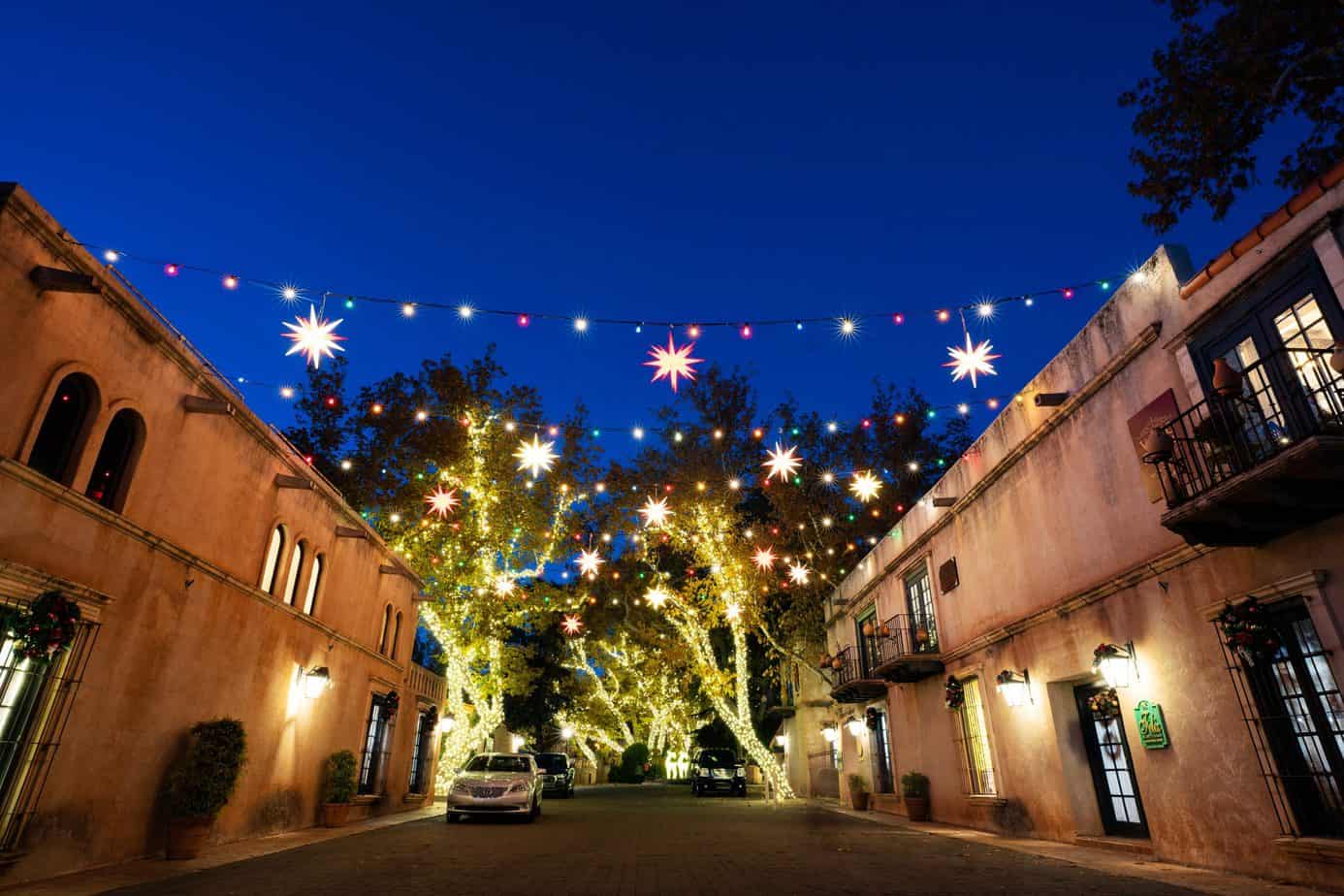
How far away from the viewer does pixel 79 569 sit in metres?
7.66

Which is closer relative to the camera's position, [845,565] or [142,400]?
[142,400]

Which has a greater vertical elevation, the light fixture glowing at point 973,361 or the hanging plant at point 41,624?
the light fixture glowing at point 973,361

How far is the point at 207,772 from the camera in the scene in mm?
9180

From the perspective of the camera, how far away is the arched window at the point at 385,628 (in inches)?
714

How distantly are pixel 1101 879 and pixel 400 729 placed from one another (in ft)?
54.5

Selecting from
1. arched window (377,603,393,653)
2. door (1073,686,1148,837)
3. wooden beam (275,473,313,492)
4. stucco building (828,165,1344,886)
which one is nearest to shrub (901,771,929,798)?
stucco building (828,165,1344,886)

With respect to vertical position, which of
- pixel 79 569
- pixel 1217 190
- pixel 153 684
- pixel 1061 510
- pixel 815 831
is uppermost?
pixel 1217 190

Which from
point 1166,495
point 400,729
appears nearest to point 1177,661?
point 1166,495

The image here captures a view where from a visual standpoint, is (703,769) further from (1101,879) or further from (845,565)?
(1101,879)

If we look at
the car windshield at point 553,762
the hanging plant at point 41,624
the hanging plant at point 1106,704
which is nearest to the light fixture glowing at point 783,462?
the hanging plant at point 1106,704

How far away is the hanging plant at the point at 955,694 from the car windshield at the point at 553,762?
18027mm

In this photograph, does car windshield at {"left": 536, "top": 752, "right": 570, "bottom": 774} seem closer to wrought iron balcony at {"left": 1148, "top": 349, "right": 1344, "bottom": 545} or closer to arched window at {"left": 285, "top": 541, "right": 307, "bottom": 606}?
arched window at {"left": 285, "top": 541, "right": 307, "bottom": 606}

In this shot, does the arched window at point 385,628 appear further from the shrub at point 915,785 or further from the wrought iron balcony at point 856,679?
the shrub at point 915,785

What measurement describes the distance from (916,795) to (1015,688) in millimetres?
5462
